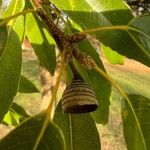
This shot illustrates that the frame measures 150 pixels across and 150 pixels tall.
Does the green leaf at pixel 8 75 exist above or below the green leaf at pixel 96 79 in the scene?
above

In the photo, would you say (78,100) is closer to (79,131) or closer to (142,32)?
(142,32)

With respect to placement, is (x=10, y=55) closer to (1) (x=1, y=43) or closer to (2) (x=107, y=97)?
(1) (x=1, y=43)

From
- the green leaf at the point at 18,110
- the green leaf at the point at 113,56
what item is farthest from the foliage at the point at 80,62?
the green leaf at the point at 18,110

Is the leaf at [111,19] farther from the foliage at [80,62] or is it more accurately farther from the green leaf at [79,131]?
the green leaf at [79,131]

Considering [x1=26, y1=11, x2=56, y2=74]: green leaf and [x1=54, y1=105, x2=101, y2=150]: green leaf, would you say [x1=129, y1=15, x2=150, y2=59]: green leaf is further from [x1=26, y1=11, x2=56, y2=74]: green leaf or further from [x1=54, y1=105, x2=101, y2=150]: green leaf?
[x1=26, y1=11, x2=56, y2=74]: green leaf

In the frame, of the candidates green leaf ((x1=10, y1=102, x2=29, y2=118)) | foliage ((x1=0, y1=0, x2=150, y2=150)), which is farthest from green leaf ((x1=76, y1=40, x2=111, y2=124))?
green leaf ((x1=10, y1=102, x2=29, y2=118))

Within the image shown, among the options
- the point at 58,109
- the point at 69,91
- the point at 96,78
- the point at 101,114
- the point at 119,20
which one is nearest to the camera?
the point at 69,91

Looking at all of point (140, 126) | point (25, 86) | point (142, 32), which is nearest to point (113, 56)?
point (25, 86)

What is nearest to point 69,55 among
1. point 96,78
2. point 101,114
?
point 96,78
